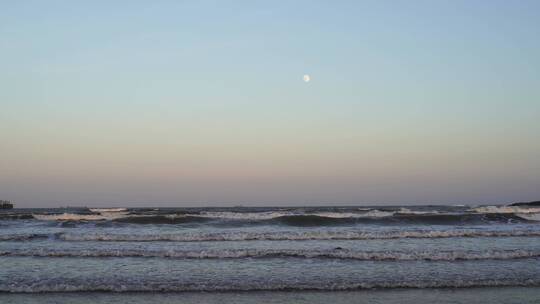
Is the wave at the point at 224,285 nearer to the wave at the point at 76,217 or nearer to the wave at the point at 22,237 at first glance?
the wave at the point at 22,237

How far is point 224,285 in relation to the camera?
12.2 m

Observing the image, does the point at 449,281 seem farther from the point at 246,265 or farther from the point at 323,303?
the point at 246,265

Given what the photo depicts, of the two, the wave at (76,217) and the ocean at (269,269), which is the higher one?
the wave at (76,217)

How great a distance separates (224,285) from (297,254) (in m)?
4.83

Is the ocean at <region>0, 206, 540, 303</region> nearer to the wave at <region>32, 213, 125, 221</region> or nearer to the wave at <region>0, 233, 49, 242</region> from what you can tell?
the wave at <region>0, 233, 49, 242</region>

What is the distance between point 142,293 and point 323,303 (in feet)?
14.0

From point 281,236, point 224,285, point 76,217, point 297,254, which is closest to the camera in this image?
point 224,285

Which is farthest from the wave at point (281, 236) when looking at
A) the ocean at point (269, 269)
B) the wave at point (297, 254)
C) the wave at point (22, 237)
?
the wave at point (297, 254)

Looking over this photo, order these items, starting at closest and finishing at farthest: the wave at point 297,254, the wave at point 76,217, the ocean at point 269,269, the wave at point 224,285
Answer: the ocean at point 269,269, the wave at point 224,285, the wave at point 297,254, the wave at point 76,217

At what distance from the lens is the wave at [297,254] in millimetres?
16219

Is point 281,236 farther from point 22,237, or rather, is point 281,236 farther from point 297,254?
point 22,237

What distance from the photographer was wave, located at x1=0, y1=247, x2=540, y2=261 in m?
16.2

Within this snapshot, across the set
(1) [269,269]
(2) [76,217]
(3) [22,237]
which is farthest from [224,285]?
(2) [76,217]

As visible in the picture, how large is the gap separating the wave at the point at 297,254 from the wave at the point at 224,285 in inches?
143
